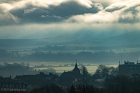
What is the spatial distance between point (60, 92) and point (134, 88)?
79.6 feet

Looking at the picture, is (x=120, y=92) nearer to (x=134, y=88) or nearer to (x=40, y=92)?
(x=134, y=88)

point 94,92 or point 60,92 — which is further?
point 60,92

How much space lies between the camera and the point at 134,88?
627ft

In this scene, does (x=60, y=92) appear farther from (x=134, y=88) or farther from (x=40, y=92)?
(x=134, y=88)

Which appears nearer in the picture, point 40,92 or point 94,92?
point 94,92

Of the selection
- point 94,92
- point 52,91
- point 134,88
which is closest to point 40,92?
point 52,91

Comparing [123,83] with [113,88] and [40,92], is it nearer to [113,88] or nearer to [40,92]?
[113,88]

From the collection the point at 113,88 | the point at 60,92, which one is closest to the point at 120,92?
the point at 113,88

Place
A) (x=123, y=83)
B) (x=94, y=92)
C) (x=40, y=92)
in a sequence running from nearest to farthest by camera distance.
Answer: (x=94, y=92)
(x=40, y=92)
(x=123, y=83)

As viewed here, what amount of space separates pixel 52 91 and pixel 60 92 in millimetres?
2632

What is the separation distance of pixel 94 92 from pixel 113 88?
76.7 feet

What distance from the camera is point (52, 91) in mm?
183250

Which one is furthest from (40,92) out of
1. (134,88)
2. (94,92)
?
(134,88)

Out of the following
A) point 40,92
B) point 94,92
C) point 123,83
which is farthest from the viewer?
point 123,83
